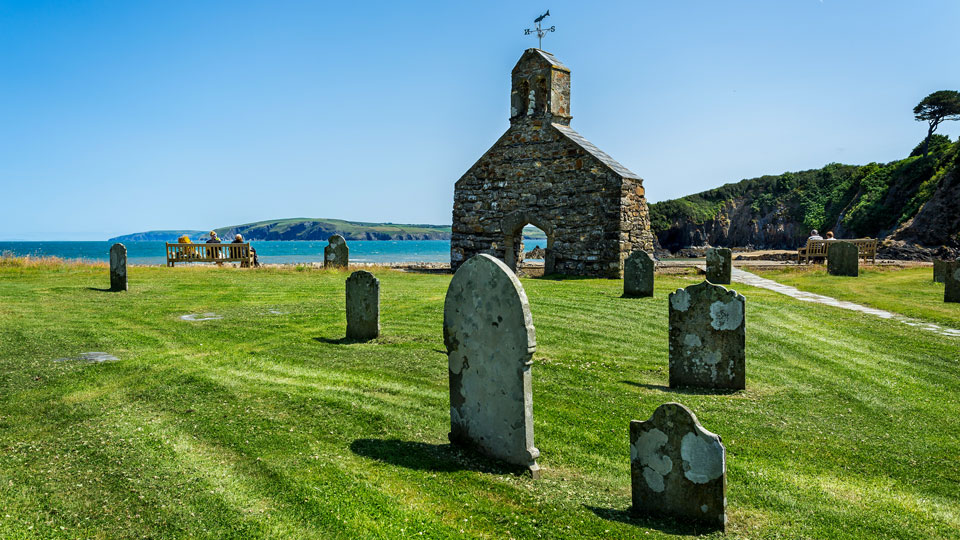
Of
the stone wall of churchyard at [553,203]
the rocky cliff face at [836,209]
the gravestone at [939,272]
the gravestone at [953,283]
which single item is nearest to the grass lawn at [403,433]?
the gravestone at [953,283]

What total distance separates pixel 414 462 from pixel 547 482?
1.14 meters

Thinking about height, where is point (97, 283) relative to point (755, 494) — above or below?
above

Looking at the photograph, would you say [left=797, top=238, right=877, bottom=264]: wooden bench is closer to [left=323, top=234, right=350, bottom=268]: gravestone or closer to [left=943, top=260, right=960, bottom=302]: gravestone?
[left=943, top=260, right=960, bottom=302]: gravestone

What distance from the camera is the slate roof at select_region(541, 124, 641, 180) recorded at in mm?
22328

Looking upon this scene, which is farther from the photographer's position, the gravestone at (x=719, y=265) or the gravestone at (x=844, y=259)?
the gravestone at (x=844, y=259)

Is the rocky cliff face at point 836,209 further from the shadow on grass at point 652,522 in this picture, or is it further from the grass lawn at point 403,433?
the shadow on grass at point 652,522

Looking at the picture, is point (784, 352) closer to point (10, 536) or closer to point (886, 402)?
point (886, 402)

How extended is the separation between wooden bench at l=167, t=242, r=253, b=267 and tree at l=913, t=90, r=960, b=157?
57.0 meters

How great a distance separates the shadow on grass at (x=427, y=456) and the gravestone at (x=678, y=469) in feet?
3.52

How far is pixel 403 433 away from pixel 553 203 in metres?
18.5

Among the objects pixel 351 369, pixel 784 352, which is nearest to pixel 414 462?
pixel 351 369

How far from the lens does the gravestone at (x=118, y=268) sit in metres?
15.1

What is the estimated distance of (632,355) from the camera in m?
9.52

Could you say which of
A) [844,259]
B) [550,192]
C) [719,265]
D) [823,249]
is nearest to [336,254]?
[550,192]
